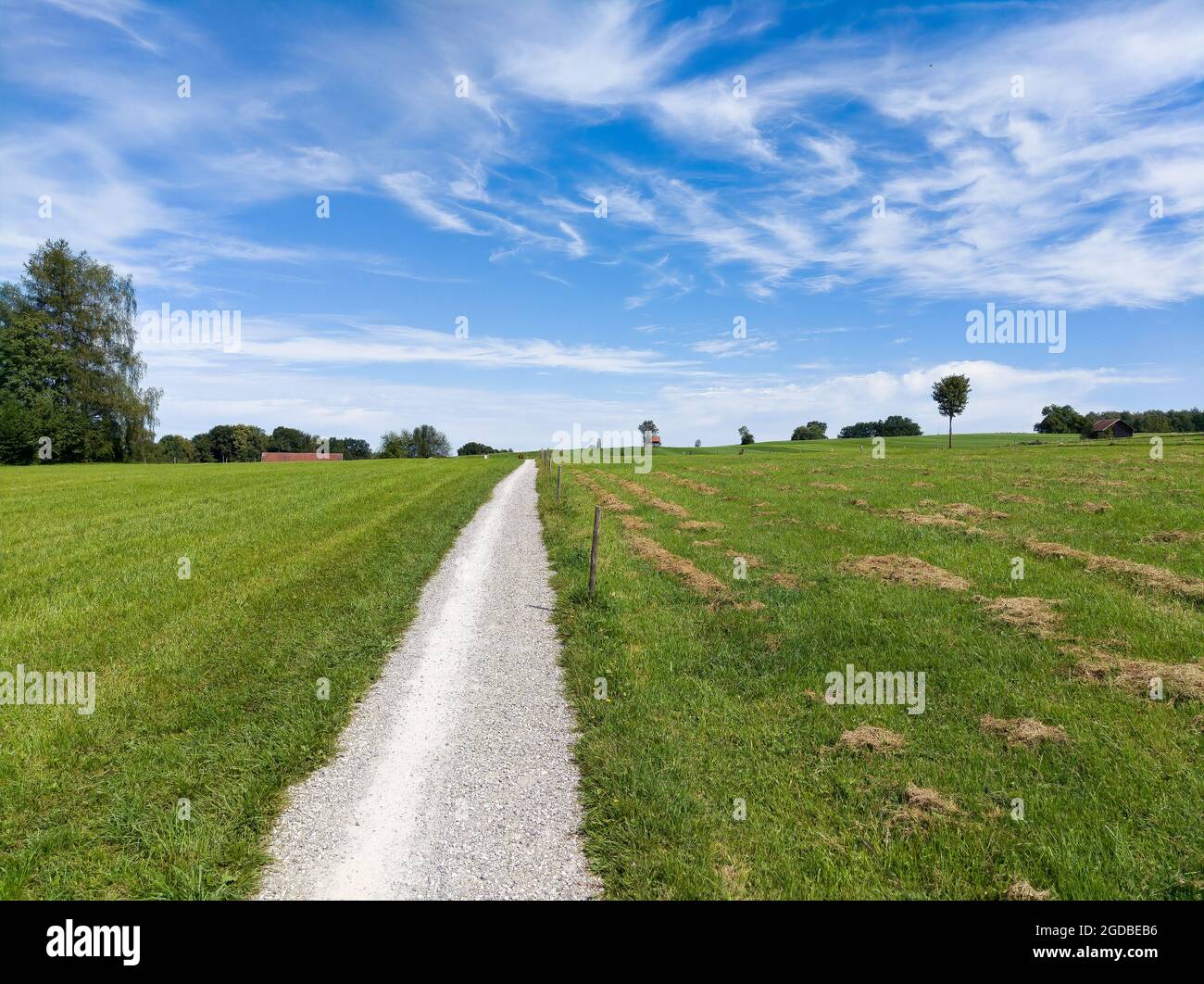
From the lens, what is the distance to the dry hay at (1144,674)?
26.1 feet

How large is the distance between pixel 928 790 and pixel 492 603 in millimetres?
9855

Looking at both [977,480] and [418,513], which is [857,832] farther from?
[977,480]

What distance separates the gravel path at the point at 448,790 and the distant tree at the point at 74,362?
276 feet

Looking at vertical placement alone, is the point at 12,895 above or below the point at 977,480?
below

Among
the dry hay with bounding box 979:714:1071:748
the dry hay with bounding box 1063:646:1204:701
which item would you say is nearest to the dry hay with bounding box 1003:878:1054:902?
the dry hay with bounding box 979:714:1071:748

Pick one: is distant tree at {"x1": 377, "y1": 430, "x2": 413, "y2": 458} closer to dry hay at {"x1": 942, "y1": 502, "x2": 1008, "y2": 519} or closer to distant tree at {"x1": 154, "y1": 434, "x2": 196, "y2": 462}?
distant tree at {"x1": 154, "y1": 434, "x2": 196, "y2": 462}

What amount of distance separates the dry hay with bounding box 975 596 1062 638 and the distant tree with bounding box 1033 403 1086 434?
497 feet

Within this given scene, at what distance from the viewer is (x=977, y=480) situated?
31.3m

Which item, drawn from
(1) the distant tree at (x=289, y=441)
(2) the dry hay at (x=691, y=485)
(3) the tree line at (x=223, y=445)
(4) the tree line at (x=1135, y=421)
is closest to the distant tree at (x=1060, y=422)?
(4) the tree line at (x=1135, y=421)

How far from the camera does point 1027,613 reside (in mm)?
10961

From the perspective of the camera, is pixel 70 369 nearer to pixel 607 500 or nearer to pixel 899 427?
pixel 607 500
